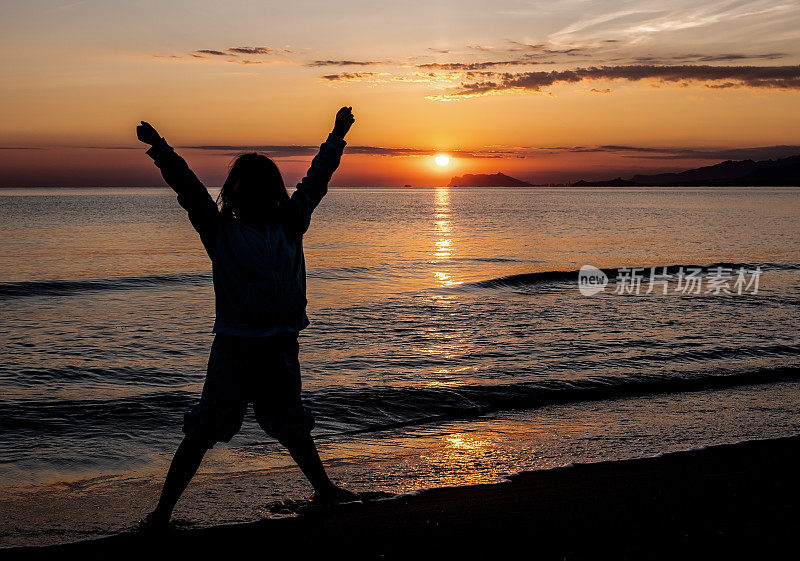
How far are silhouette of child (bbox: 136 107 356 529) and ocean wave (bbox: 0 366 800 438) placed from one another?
137 inches

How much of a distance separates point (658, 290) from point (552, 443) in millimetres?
14030

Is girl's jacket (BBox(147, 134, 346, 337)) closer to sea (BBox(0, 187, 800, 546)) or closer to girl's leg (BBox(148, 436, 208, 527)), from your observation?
girl's leg (BBox(148, 436, 208, 527))

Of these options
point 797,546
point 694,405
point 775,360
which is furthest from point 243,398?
point 775,360

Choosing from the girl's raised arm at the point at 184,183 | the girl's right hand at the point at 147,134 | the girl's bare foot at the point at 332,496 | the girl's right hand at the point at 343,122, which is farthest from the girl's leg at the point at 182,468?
the girl's right hand at the point at 343,122

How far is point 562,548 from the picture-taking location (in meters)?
4.02

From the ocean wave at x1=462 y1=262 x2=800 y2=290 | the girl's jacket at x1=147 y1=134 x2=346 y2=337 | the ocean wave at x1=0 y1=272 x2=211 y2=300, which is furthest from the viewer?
the ocean wave at x1=462 y1=262 x2=800 y2=290

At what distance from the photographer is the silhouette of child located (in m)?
3.96

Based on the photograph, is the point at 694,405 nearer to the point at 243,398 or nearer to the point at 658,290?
the point at 243,398

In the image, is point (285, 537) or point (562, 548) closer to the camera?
point (562, 548)

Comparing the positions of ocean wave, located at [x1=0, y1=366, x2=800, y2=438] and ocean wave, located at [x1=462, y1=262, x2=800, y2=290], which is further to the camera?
ocean wave, located at [x1=462, y1=262, x2=800, y2=290]

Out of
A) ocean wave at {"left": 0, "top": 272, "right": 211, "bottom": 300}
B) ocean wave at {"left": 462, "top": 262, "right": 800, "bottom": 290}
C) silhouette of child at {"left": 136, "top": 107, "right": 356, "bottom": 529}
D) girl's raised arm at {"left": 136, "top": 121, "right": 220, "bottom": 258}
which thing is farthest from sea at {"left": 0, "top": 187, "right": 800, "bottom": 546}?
girl's raised arm at {"left": 136, "top": 121, "right": 220, "bottom": 258}

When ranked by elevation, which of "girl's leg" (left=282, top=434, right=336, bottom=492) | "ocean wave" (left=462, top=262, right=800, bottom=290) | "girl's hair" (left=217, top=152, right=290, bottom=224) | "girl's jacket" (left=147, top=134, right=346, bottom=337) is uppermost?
"girl's hair" (left=217, top=152, right=290, bottom=224)

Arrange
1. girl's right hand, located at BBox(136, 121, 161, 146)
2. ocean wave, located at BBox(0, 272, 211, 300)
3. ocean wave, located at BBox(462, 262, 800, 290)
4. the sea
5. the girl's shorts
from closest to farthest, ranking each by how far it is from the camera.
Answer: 1. girl's right hand, located at BBox(136, 121, 161, 146)
2. the girl's shorts
3. the sea
4. ocean wave, located at BBox(0, 272, 211, 300)
5. ocean wave, located at BBox(462, 262, 800, 290)

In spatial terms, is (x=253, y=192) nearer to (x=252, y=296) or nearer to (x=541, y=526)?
(x=252, y=296)
